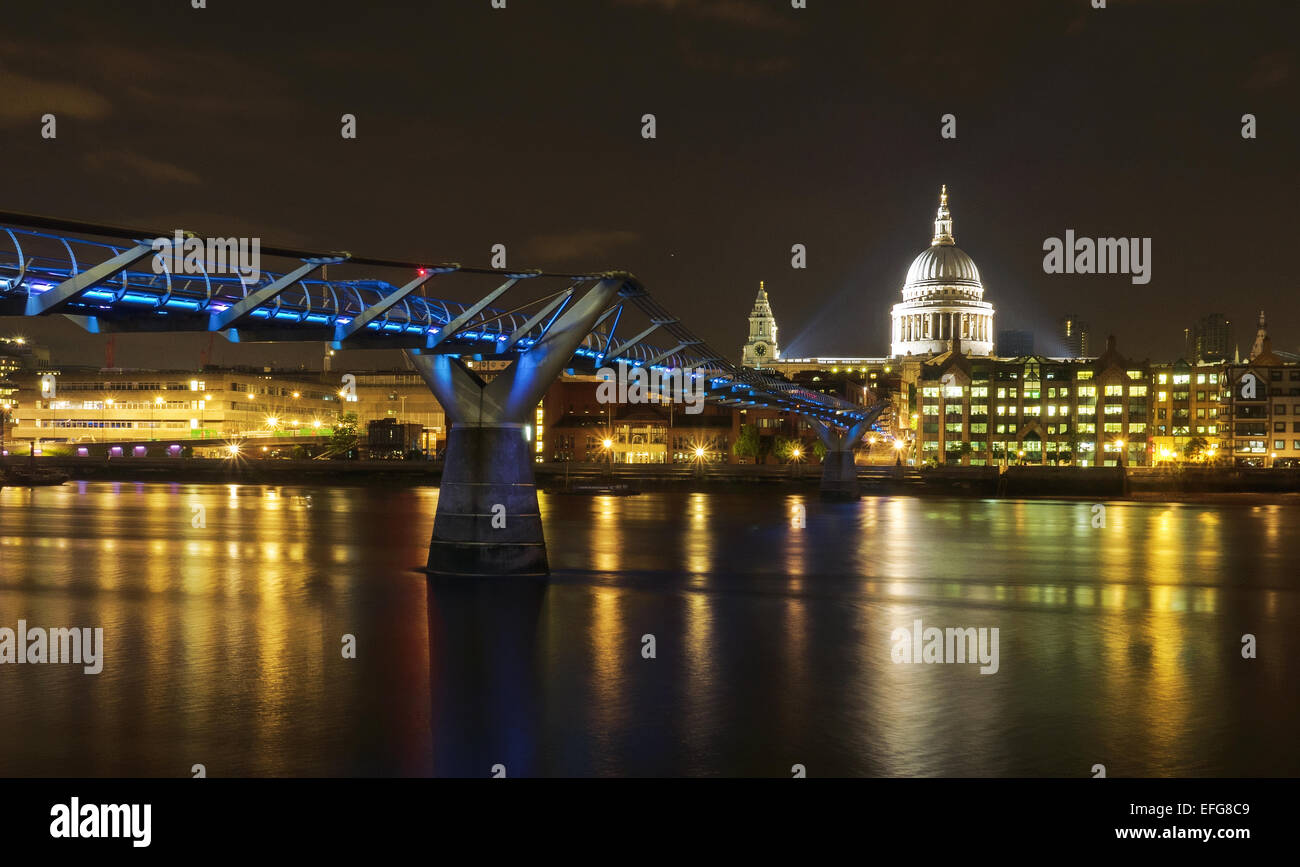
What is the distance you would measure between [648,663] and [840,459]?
78598 mm

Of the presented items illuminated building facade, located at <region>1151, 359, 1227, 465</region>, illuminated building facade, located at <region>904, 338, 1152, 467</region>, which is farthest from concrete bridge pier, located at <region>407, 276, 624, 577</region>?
illuminated building facade, located at <region>1151, 359, 1227, 465</region>

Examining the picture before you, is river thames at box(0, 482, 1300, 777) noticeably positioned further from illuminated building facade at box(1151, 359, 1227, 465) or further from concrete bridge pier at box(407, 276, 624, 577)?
illuminated building facade at box(1151, 359, 1227, 465)

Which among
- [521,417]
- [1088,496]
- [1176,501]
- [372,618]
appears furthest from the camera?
[1088,496]

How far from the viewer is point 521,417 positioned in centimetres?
3553

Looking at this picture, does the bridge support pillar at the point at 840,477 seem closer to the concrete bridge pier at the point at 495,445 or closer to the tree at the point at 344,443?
the concrete bridge pier at the point at 495,445

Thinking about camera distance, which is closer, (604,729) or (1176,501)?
(604,729)

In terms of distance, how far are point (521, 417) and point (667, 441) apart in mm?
109774

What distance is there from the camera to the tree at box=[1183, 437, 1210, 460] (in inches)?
6191

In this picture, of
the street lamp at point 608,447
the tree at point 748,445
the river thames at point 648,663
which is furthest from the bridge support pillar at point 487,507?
the tree at point 748,445

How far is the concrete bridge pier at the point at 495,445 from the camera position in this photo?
115 ft

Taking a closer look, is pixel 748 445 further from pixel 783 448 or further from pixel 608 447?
pixel 608 447

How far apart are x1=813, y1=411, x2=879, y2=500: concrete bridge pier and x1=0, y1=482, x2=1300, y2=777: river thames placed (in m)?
43.7
